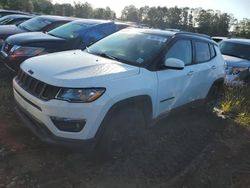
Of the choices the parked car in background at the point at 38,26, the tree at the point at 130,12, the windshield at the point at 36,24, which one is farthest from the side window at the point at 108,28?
the tree at the point at 130,12

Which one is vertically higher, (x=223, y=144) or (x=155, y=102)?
(x=155, y=102)

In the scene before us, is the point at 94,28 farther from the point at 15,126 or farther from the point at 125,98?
the point at 125,98

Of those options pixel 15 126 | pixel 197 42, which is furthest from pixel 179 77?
pixel 15 126

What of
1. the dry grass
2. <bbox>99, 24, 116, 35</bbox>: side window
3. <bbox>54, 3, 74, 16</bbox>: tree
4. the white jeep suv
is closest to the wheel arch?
the white jeep suv

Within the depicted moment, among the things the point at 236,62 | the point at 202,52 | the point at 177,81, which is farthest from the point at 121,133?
the point at 236,62

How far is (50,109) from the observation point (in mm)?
3945

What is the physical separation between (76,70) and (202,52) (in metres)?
2.90

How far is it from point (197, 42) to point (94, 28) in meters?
3.02

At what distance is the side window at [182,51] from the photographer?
5352 mm

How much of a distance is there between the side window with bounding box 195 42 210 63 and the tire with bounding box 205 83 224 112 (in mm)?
704

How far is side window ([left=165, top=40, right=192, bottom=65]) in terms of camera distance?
535cm

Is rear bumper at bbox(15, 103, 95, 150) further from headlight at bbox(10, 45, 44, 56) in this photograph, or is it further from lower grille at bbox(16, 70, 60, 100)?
headlight at bbox(10, 45, 44, 56)

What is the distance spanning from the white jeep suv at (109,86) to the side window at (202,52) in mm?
74

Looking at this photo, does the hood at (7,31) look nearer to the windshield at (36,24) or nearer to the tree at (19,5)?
the windshield at (36,24)
